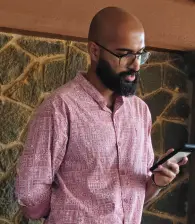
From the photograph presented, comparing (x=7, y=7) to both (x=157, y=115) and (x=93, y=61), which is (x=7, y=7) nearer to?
(x=93, y=61)

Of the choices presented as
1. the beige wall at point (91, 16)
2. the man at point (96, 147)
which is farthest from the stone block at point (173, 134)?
the man at point (96, 147)

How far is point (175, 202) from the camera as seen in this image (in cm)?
238

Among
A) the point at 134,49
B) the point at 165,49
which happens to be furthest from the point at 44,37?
the point at 134,49

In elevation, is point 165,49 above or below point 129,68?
below

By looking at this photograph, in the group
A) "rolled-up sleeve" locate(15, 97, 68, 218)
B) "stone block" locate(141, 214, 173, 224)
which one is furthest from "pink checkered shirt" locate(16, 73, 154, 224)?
"stone block" locate(141, 214, 173, 224)

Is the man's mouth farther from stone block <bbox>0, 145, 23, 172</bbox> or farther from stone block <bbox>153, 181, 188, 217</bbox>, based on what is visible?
stone block <bbox>153, 181, 188, 217</bbox>

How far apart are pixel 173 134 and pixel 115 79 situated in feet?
3.43

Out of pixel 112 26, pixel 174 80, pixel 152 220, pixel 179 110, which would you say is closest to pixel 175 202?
pixel 152 220

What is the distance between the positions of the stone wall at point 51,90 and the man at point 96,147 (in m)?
0.57

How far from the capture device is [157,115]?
233 cm

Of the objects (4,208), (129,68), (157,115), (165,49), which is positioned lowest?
(4,208)

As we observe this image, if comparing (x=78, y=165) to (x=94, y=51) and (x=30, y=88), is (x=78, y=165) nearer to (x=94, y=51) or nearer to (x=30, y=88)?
(x=94, y=51)

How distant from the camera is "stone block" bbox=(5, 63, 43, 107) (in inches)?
79.4

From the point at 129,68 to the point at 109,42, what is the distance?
0.10 meters
